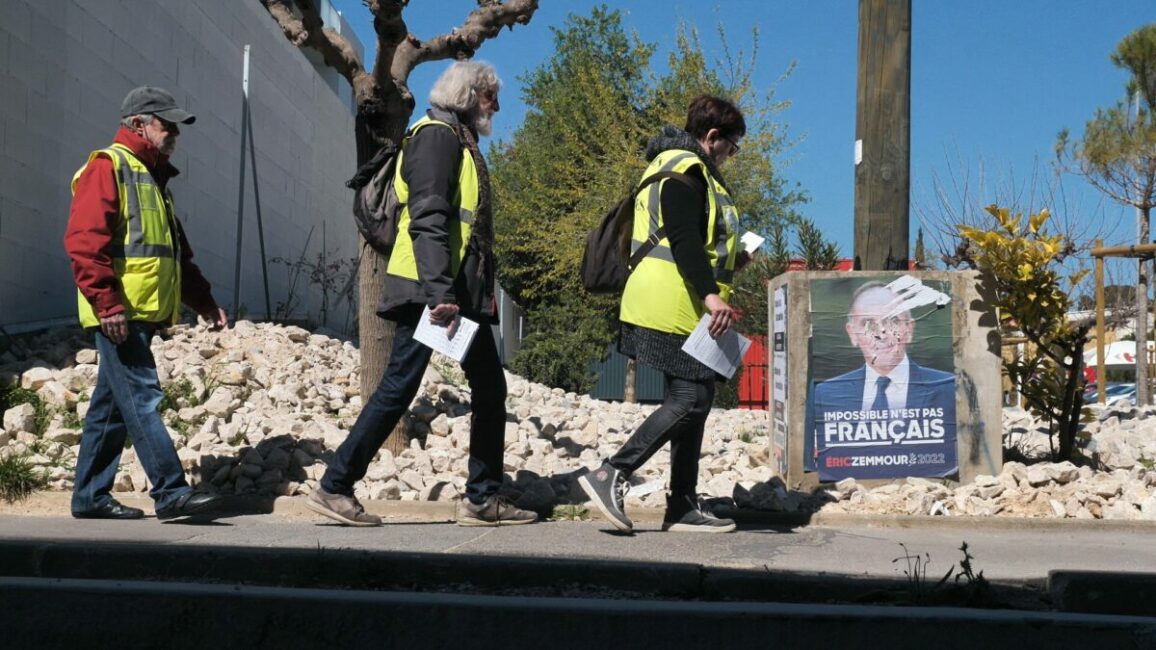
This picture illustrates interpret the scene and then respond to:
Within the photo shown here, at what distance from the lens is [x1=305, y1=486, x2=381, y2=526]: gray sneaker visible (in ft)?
17.0

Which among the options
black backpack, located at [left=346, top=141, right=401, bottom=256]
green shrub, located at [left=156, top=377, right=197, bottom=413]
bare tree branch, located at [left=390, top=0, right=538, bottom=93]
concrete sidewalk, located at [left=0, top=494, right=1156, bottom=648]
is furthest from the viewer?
bare tree branch, located at [left=390, top=0, right=538, bottom=93]

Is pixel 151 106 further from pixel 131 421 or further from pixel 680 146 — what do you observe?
pixel 680 146

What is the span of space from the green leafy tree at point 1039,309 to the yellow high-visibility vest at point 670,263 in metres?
1.94

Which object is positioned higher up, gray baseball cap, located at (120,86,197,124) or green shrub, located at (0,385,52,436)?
gray baseball cap, located at (120,86,197,124)

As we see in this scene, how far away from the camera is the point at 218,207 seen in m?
13.1

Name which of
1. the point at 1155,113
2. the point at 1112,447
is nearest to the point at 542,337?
the point at 1155,113

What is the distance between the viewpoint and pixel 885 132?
6.81m

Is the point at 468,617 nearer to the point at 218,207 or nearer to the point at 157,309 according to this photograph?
the point at 157,309

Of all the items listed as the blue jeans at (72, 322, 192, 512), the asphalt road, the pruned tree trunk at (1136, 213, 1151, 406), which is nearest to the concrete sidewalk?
the asphalt road

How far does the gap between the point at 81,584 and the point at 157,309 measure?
2388 mm

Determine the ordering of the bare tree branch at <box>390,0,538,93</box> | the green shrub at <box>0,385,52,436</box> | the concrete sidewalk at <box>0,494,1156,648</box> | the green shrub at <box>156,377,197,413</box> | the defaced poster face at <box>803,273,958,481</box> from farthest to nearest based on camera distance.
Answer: the bare tree branch at <box>390,0,538,93</box> < the green shrub at <box>156,377,197,413</box> < the green shrub at <box>0,385,52,436</box> < the defaced poster face at <box>803,273,958,481</box> < the concrete sidewalk at <box>0,494,1156,648</box>

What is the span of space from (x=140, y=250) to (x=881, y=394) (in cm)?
367

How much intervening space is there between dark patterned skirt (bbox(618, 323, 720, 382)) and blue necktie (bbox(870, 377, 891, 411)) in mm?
1569

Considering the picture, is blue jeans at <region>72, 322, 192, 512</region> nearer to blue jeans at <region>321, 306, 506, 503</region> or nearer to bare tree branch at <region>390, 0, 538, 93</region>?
blue jeans at <region>321, 306, 506, 503</region>
